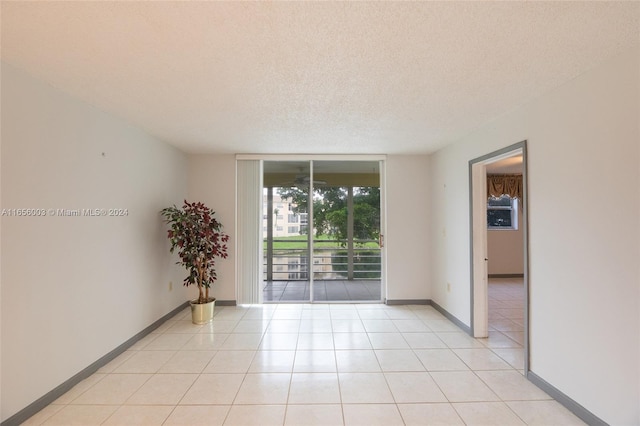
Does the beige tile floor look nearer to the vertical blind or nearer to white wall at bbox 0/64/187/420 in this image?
white wall at bbox 0/64/187/420

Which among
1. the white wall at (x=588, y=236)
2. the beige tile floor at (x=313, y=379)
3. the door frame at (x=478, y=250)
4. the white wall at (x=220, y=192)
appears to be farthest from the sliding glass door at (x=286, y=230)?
the white wall at (x=588, y=236)

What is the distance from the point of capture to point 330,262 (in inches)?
226

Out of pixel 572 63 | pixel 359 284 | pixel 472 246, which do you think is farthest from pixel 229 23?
pixel 359 284

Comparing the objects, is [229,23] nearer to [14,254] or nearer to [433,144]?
[14,254]

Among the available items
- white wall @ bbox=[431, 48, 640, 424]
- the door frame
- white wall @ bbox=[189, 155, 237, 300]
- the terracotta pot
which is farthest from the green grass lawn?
white wall @ bbox=[431, 48, 640, 424]

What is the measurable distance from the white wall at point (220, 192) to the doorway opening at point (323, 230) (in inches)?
22.4

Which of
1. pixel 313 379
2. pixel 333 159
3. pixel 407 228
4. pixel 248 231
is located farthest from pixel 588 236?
pixel 248 231

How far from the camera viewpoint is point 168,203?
3.91 meters

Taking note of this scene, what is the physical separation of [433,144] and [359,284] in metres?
3.17

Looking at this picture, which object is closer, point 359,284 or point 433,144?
point 433,144

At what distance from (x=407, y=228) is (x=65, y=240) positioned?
4.09 metres

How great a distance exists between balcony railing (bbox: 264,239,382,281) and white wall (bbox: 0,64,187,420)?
2.80m

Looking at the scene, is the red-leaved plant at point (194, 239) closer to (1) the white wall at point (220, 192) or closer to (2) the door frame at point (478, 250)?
(1) the white wall at point (220, 192)

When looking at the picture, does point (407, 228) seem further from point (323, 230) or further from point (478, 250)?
point (323, 230)
